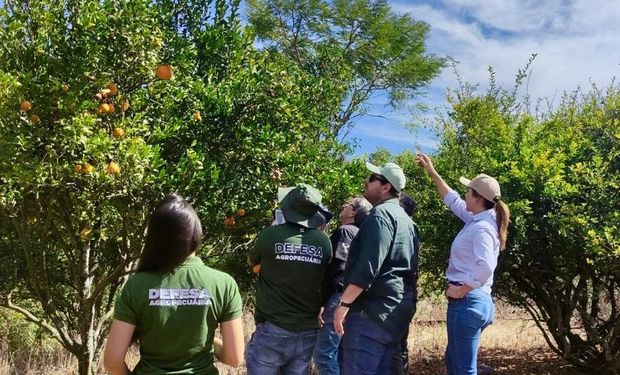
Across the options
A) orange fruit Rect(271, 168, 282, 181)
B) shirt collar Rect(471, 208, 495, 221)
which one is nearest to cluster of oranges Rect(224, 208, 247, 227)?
orange fruit Rect(271, 168, 282, 181)

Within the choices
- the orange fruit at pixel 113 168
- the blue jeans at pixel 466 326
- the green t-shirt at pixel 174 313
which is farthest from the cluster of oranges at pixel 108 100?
the blue jeans at pixel 466 326

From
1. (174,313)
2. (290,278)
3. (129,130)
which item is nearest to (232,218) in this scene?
(129,130)

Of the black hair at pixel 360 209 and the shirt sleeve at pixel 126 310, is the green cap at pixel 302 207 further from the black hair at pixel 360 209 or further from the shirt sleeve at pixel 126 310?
the shirt sleeve at pixel 126 310

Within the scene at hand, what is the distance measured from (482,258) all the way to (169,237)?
7.57ft

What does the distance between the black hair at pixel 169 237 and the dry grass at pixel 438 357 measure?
4.82 metres

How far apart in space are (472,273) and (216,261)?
15.2 feet

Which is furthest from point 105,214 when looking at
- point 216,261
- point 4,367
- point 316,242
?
point 4,367

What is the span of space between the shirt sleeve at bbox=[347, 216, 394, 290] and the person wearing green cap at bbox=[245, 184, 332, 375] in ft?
1.04

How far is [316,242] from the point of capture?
379cm

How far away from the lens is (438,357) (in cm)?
829

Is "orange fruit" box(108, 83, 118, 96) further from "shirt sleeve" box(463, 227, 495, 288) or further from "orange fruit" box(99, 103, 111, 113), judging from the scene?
"shirt sleeve" box(463, 227, 495, 288)

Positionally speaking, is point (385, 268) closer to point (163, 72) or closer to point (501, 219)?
point (501, 219)

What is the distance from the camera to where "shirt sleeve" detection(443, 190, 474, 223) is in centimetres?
469

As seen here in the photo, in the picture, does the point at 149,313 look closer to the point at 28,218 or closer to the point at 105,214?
the point at 105,214
